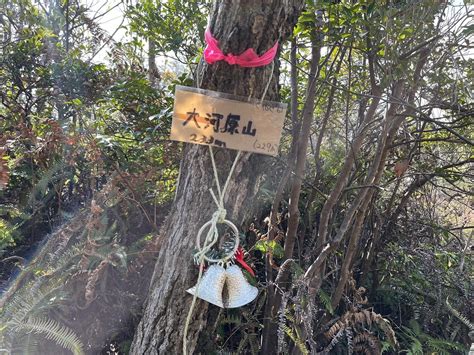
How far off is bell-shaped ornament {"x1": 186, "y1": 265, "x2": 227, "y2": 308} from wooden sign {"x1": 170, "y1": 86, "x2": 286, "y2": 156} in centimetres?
41

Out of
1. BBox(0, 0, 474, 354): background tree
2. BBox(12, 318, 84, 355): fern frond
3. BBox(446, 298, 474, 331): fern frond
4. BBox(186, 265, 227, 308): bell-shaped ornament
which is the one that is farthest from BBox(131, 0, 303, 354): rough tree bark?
BBox(446, 298, 474, 331): fern frond

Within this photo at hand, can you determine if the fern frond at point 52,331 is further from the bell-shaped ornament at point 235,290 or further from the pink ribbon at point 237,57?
the pink ribbon at point 237,57

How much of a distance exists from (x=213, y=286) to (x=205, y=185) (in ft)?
1.13

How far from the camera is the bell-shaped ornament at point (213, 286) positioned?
1268 millimetres

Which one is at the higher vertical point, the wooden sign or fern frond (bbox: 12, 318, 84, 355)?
the wooden sign

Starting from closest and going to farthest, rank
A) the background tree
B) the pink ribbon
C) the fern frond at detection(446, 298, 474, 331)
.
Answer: the pink ribbon, the background tree, the fern frond at detection(446, 298, 474, 331)

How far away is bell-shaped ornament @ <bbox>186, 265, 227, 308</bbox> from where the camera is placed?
1268mm

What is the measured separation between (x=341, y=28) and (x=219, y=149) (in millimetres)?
771

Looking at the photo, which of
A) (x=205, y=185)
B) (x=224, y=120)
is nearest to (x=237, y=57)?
(x=224, y=120)

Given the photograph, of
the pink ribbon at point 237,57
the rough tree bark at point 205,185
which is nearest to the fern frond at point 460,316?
the rough tree bark at point 205,185

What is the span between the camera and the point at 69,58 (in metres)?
2.43

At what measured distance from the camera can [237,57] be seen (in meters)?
1.22

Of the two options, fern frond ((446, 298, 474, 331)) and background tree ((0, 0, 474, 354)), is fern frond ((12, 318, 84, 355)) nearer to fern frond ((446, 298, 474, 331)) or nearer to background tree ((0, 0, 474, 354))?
background tree ((0, 0, 474, 354))

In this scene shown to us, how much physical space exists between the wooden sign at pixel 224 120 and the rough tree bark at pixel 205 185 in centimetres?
5
